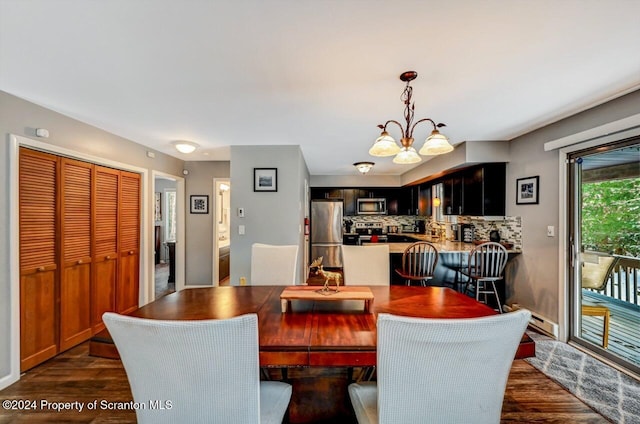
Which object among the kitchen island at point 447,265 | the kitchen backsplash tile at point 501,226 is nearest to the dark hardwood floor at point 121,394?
the kitchen island at point 447,265

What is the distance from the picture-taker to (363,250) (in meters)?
2.51

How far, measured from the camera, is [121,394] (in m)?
2.05

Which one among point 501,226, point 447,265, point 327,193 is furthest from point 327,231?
point 501,226

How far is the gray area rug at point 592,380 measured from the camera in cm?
185

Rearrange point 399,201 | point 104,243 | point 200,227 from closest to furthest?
point 104,243 < point 200,227 < point 399,201

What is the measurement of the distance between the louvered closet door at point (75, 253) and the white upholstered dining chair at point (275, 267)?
1804 millimetres

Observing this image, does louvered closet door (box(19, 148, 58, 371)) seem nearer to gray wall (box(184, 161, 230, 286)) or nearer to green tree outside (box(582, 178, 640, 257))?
gray wall (box(184, 161, 230, 286))

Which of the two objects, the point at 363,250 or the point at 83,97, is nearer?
the point at 83,97

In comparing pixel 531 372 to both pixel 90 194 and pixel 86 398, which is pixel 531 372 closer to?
pixel 86 398

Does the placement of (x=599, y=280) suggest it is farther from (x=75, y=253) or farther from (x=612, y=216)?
(x=75, y=253)

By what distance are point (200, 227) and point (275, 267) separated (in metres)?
2.79

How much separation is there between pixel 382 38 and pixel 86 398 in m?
3.06

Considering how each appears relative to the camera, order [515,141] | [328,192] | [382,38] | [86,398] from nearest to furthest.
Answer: [382,38] → [86,398] → [515,141] → [328,192]

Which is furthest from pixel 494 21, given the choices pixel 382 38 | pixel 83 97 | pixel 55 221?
pixel 55 221
